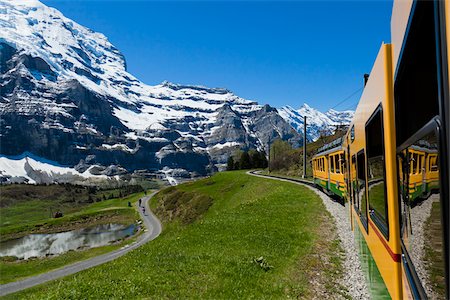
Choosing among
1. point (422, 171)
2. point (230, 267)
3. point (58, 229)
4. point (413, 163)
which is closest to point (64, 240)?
point (58, 229)

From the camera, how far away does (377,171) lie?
5430 mm

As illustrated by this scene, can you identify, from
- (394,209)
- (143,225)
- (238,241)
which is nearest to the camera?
(394,209)

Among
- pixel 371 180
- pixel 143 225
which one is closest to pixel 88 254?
pixel 143 225

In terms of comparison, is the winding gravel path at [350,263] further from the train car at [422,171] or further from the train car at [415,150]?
the train car at [422,171]

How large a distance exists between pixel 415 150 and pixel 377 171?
2439mm

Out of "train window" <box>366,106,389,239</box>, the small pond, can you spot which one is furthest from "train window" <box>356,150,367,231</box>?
the small pond

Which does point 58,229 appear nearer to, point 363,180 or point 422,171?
point 363,180

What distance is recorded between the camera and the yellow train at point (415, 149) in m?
2.20

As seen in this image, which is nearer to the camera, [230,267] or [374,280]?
[374,280]

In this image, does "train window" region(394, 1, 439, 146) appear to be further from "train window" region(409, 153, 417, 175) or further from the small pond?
the small pond

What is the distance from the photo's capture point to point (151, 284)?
35.1ft

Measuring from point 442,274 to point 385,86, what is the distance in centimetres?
254

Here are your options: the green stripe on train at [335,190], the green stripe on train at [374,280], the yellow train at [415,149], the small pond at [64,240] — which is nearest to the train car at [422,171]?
the yellow train at [415,149]

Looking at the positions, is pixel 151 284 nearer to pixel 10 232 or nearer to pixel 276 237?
pixel 276 237
